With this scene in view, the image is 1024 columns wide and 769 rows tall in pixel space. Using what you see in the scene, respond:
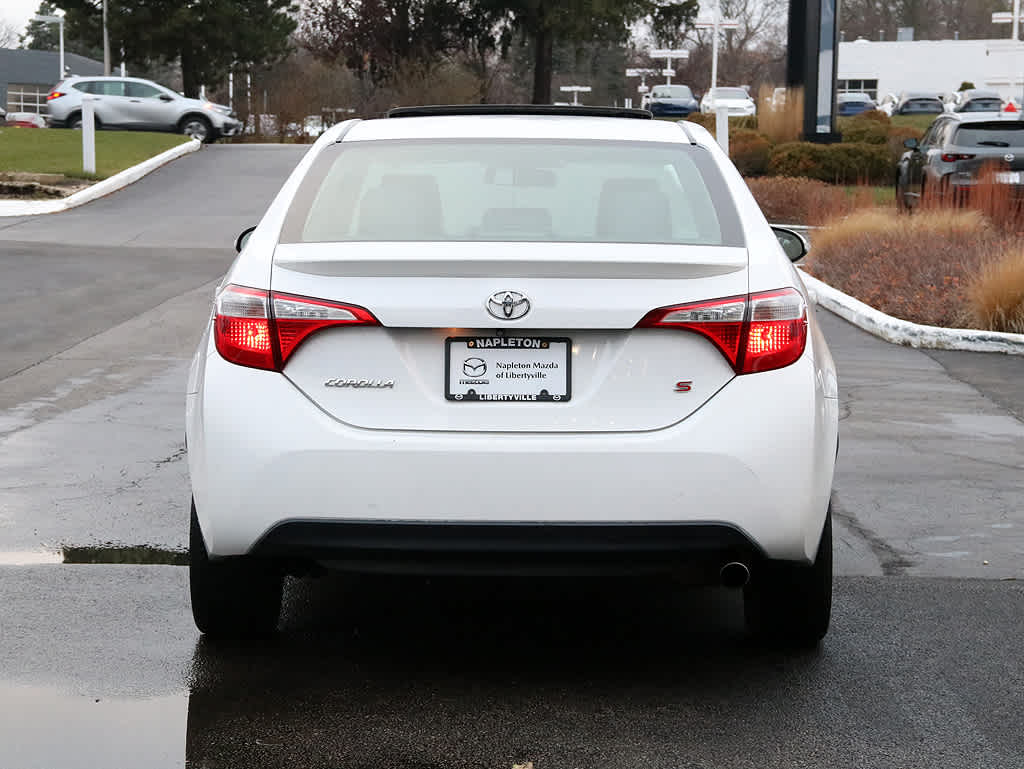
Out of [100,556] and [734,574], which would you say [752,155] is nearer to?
[100,556]

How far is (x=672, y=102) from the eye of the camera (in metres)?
52.9

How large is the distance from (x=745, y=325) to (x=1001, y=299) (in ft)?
29.5

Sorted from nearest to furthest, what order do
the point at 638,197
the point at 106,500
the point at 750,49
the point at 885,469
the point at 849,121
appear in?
the point at 638,197 → the point at 106,500 → the point at 885,469 → the point at 849,121 → the point at 750,49

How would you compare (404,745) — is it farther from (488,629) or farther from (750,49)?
(750,49)

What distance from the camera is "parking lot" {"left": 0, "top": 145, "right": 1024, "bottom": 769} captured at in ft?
13.0

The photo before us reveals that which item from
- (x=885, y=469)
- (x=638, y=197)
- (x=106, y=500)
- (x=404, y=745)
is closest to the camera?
(x=404, y=745)

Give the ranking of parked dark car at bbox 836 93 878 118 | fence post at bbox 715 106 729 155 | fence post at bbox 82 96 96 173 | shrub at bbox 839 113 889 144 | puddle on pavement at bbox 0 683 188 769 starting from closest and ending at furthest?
puddle on pavement at bbox 0 683 188 769 < fence post at bbox 715 106 729 155 < fence post at bbox 82 96 96 173 < shrub at bbox 839 113 889 144 < parked dark car at bbox 836 93 878 118

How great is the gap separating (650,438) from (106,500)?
3443mm

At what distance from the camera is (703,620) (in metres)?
5.14

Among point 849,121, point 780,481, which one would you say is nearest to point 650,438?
point 780,481

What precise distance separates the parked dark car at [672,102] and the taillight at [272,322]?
46904mm

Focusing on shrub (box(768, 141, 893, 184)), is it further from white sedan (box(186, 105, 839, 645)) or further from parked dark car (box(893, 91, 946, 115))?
parked dark car (box(893, 91, 946, 115))

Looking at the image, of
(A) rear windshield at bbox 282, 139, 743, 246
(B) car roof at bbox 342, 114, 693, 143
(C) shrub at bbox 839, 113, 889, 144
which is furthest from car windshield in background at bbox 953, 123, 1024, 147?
(A) rear windshield at bbox 282, 139, 743, 246

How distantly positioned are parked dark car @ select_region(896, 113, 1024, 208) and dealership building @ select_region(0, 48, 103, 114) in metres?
82.6
